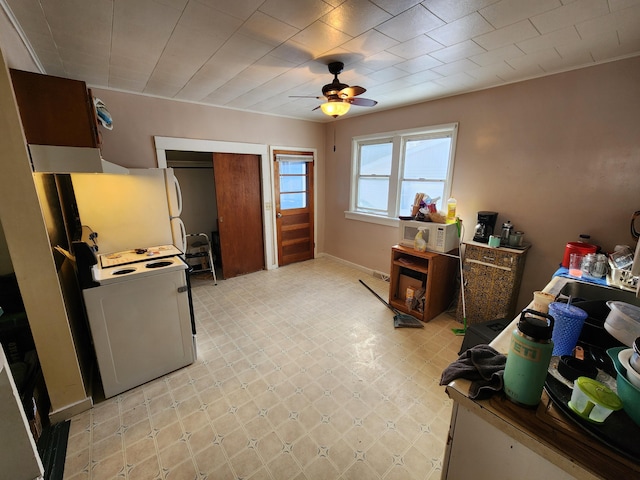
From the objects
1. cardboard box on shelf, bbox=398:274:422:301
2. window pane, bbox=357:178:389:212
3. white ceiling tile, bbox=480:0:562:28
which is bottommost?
cardboard box on shelf, bbox=398:274:422:301

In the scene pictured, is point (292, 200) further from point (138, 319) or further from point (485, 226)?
point (138, 319)

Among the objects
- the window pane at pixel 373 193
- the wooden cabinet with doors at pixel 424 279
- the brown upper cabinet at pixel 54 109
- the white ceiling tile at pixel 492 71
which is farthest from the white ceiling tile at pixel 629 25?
the brown upper cabinet at pixel 54 109

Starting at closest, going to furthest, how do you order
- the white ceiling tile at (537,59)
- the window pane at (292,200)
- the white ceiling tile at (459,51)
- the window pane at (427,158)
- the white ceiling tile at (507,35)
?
the white ceiling tile at (507,35) < the white ceiling tile at (459,51) < the white ceiling tile at (537,59) < the window pane at (427,158) < the window pane at (292,200)

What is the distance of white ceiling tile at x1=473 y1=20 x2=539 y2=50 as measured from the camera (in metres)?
1.67

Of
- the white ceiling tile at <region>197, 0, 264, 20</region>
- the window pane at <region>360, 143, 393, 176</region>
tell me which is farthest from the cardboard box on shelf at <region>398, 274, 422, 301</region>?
the white ceiling tile at <region>197, 0, 264, 20</region>

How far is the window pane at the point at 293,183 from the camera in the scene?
15.2 feet

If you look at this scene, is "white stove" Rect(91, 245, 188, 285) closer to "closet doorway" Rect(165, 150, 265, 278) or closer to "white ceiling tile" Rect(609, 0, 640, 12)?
"closet doorway" Rect(165, 150, 265, 278)

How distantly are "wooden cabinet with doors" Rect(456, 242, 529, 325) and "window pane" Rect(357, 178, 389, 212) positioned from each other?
169 cm

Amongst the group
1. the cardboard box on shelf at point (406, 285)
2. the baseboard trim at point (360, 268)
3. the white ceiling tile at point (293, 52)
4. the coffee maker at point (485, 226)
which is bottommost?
the baseboard trim at point (360, 268)

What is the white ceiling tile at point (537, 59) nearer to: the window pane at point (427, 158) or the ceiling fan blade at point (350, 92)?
the window pane at point (427, 158)

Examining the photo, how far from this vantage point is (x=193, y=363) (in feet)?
7.72

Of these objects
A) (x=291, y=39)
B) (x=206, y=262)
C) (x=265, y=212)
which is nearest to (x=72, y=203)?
(x=206, y=262)

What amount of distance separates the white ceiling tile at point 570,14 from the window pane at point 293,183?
3595mm

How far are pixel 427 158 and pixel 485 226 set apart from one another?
1259 mm
